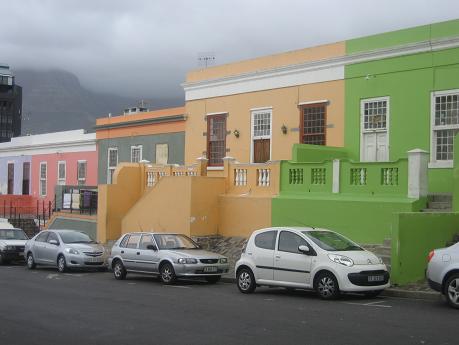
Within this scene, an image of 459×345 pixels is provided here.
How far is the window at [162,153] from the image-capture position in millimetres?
32688

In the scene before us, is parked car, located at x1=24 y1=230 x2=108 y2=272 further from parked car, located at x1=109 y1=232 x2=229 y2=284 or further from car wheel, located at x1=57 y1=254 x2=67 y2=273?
parked car, located at x1=109 y1=232 x2=229 y2=284

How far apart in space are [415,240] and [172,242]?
6.70 meters

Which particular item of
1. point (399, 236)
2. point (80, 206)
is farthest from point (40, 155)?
point (399, 236)

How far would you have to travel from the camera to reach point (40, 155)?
4350 cm

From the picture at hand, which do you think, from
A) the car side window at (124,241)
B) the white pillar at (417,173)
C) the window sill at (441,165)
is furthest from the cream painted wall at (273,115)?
the car side window at (124,241)

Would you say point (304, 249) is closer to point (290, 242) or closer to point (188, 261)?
point (290, 242)

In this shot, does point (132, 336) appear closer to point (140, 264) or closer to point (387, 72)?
point (140, 264)

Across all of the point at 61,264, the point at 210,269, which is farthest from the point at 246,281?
the point at 61,264

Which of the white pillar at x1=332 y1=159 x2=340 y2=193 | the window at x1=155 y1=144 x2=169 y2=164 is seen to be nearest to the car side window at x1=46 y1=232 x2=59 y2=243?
the white pillar at x1=332 y1=159 x2=340 y2=193

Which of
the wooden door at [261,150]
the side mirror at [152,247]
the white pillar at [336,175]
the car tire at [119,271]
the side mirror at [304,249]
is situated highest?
the wooden door at [261,150]

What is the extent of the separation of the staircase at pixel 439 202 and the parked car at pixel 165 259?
19.2 feet

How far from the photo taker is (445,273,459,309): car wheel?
40.9ft

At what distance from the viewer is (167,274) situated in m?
17.9

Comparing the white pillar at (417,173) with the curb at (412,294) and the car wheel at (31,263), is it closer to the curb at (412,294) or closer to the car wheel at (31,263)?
the curb at (412,294)
